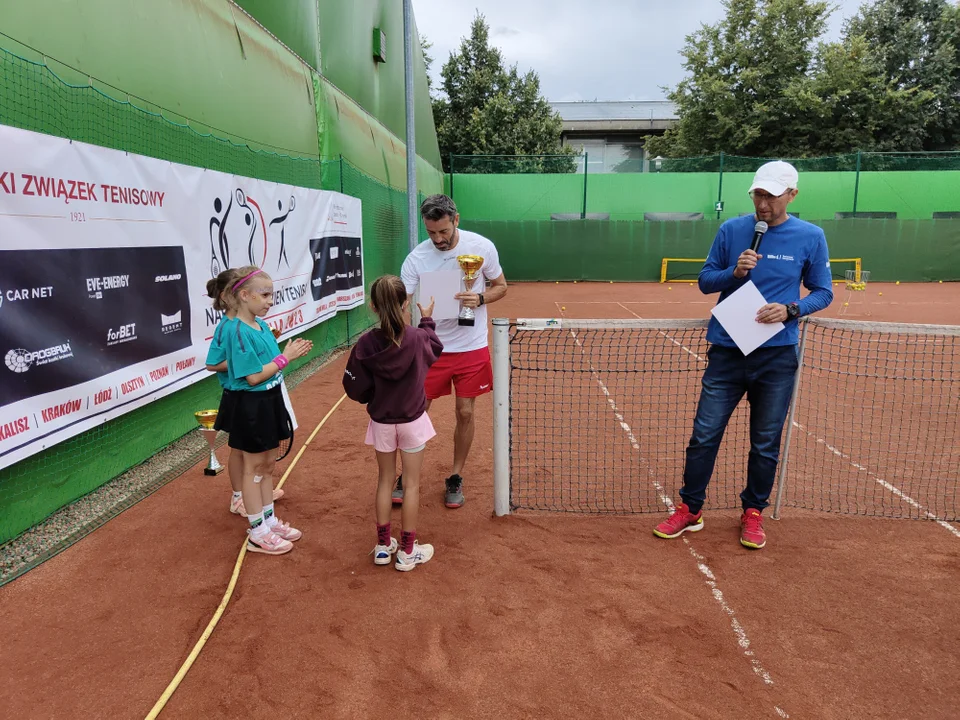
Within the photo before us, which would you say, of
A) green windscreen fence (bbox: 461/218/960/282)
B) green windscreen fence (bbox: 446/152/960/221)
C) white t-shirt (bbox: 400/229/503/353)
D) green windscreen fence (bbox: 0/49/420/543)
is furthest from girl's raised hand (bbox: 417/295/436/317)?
green windscreen fence (bbox: 446/152/960/221)

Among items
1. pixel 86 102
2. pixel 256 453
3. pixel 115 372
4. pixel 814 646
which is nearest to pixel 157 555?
pixel 256 453

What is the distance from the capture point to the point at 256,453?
3.52 metres

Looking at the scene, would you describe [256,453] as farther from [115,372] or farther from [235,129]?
[235,129]

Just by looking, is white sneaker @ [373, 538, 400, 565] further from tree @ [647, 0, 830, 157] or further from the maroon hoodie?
tree @ [647, 0, 830, 157]

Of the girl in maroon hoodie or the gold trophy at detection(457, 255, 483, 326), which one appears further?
the gold trophy at detection(457, 255, 483, 326)

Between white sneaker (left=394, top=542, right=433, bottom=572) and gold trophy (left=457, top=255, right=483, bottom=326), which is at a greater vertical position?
gold trophy (left=457, top=255, right=483, bottom=326)

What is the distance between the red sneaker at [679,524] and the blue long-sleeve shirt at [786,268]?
1.08 meters

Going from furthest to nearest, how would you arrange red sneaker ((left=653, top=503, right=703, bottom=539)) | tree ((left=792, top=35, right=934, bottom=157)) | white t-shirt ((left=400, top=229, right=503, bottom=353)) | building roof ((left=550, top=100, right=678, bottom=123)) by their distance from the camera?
building roof ((left=550, top=100, right=678, bottom=123)) < tree ((left=792, top=35, right=934, bottom=157)) < white t-shirt ((left=400, top=229, right=503, bottom=353)) < red sneaker ((left=653, top=503, right=703, bottom=539))

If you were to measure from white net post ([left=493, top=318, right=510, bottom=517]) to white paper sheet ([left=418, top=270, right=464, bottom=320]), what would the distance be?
31cm

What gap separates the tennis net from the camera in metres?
3.96

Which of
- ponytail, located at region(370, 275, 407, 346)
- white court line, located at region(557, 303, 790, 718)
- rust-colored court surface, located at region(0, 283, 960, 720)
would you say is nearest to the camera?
rust-colored court surface, located at region(0, 283, 960, 720)

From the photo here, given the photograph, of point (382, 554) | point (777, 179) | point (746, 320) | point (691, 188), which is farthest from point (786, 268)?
point (691, 188)

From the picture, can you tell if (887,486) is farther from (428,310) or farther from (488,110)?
(488,110)

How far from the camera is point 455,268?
406 cm
